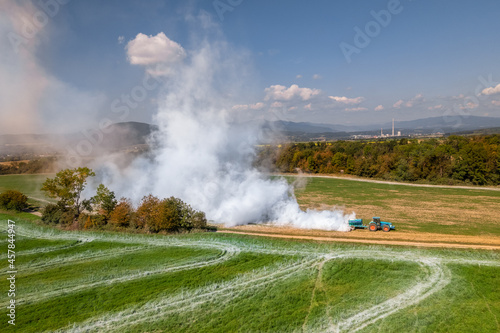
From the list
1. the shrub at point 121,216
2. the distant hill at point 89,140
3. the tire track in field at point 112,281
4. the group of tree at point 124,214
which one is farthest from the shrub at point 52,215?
the distant hill at point 89,140

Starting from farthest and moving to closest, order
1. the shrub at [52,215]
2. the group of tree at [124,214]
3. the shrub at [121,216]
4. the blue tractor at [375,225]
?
the shrub at [52,215] < the shrub at [121,216] < the group of tree at [124,214] < the blue tractor at [375,225]

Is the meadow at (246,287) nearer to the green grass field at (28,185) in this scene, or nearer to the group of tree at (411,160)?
the green grass field at (28,185)

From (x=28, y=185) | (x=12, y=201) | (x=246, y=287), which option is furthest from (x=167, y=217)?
(x=28, y=185)

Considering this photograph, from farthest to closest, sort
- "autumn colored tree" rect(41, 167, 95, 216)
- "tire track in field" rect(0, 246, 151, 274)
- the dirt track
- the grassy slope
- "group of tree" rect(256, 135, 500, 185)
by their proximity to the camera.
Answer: "group of tree" rect(256, 135, 500, 185)
"autumn colored tree" rect(41, 167, 95, 216)
the grassy slope
the dirt track
"tire track in field" rect(0, 246, 151, 274)

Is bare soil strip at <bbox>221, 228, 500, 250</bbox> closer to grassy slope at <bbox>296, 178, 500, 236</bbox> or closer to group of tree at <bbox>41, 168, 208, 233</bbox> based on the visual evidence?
grassy slope at <bbox>296, 178, 500, 236</bbox>

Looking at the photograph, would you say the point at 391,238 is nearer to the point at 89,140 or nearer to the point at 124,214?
the point at 124,214

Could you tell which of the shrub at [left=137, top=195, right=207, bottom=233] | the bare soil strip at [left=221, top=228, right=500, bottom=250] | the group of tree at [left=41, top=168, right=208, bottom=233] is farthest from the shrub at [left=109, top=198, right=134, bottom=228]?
the bare soil strip at [left=221, top=228, right=500, bottom=250]
